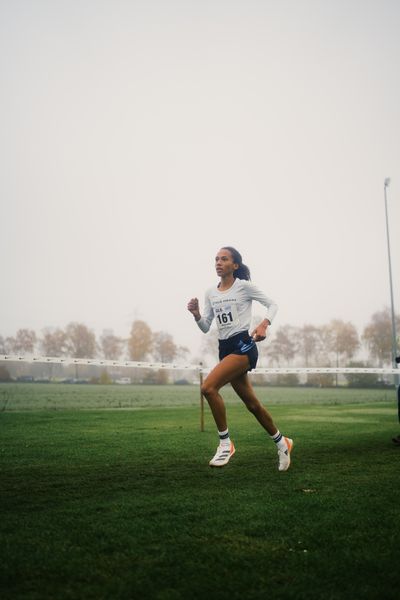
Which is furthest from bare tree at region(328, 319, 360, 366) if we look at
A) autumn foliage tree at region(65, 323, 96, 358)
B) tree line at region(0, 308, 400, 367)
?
autumn foliage tree at region(65, 323, 96, 358)

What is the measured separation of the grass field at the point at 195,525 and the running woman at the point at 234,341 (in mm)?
340

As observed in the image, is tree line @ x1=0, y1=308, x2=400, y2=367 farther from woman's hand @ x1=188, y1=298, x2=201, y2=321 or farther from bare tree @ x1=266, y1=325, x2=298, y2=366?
woman's hand @ x1=188, y1=298, x2=201, y2=321

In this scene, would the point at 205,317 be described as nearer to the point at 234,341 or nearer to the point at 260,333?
the point at 234,341

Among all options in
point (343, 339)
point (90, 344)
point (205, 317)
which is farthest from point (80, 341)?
point (205, 317)

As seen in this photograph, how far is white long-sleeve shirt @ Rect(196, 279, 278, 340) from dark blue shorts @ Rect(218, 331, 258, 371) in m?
0.06

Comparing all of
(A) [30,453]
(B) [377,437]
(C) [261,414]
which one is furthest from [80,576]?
(B) [377,437]

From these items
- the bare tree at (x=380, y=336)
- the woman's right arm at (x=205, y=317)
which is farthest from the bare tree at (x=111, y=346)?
the woman's right arm at (x=205, y=317)

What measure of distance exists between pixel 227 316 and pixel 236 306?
0.16 metres

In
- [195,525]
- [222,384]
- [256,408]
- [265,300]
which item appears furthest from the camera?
[265,300]

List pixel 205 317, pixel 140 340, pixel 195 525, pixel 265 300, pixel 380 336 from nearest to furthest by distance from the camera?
1. pixel 195 525
2. pixel 265 300
3. pixel 205 317
4. pixel 380 336
5. pixel 140 340

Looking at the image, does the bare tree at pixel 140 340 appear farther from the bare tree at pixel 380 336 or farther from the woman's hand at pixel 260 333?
the woman's hand at pixel 260 333

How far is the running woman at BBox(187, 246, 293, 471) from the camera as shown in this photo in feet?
18.5

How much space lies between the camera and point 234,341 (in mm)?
5844

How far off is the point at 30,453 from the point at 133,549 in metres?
4.08
